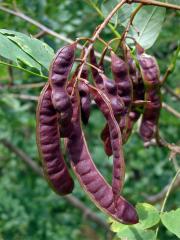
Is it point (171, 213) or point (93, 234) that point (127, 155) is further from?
point (171, 213)

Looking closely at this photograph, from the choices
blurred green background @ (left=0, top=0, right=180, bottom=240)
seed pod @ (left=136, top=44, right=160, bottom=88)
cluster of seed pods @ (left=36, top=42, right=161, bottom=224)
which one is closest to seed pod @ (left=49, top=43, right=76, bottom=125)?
cluster of seed pods @ (left=36, top=42, right=161, bottom=224)

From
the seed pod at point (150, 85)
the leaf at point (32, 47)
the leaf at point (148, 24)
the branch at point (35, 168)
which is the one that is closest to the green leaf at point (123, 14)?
the leaf at point (148, 24)

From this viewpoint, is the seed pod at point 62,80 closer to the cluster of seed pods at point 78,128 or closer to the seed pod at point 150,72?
the cluster of seed pods at point 78,128

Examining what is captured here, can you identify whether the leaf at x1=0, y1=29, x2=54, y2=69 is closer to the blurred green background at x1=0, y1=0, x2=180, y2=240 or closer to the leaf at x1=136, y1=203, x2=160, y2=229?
the leaf at x1=136, y1=203, x2=160, y2=229

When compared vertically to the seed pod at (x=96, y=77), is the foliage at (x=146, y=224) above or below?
below

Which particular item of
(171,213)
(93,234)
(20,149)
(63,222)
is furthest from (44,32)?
(93,234)
